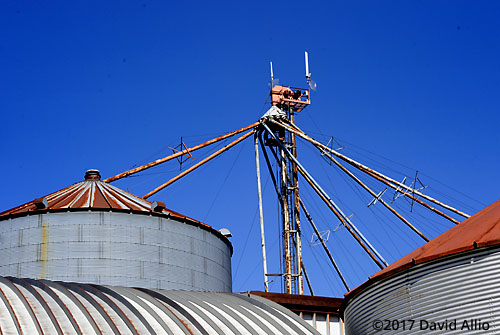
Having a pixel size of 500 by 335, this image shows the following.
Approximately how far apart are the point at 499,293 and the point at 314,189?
85.3 feet

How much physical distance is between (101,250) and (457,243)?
50.9ft

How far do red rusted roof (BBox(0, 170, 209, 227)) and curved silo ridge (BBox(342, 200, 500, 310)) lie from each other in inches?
460

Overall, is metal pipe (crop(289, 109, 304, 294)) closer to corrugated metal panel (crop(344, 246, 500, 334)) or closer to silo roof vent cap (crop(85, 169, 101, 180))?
silo roof vent cap (crop(85, 169, 101, 180))

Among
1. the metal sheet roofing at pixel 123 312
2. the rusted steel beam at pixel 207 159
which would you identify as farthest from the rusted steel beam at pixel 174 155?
the metal sheet roofing at pixel 123 312

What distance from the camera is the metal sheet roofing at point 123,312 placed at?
20.9 meters

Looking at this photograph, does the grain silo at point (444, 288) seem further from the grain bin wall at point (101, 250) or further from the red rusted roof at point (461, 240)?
the grain bin wall at point (101, 250)

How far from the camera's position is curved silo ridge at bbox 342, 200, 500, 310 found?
2305 centimetres

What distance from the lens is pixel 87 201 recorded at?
3462 centimetres

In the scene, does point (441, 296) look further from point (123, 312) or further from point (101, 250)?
point (101, 250)

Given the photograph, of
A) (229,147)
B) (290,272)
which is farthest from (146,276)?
(229,147)

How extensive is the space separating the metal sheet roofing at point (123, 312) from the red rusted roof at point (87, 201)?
8.06 meters

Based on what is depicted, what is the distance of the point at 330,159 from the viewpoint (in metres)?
46.5

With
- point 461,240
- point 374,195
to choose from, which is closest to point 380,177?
point 374,195

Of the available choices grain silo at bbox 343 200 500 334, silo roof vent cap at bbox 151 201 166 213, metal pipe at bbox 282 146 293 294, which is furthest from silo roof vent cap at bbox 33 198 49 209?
metal pipe at bbox 282 146 293 294
